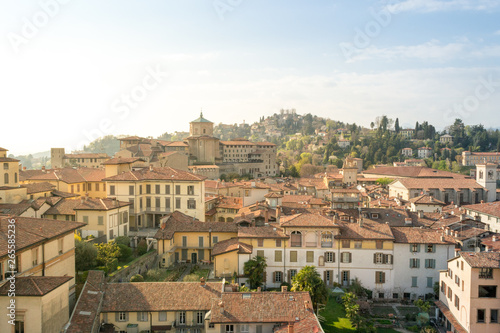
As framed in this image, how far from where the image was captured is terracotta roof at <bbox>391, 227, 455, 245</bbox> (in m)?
30.4

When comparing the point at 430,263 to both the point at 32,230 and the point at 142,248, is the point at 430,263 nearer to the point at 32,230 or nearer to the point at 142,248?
the point at 142,248

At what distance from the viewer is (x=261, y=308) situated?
21.4m

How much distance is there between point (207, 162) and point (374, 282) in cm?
6178

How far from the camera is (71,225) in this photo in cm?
2309

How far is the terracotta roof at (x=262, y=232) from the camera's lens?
30.6 metres

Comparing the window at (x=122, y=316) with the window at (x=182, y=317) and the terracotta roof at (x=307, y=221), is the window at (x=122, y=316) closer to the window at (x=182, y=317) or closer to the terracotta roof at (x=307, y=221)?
the window at (x=182, y=317)

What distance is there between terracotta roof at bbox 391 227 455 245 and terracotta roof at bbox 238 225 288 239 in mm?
8655

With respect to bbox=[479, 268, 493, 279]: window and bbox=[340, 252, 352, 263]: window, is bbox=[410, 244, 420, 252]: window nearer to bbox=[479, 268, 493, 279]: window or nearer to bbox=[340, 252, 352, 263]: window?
bbox=[340, 252, 352, 263]: window

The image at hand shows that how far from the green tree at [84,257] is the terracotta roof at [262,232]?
10.2 meters

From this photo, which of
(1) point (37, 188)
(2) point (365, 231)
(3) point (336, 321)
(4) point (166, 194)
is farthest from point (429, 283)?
(1) point (37, 188)

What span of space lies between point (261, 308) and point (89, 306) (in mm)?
8816

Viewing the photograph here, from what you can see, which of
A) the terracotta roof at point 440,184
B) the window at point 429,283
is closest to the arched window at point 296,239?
the window at point 429,283

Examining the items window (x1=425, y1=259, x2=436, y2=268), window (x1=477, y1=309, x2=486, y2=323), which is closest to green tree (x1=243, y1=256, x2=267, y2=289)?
window (x1=425, y1=259, x2=436, y2=268)

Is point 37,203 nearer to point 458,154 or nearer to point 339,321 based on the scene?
point 339,321
